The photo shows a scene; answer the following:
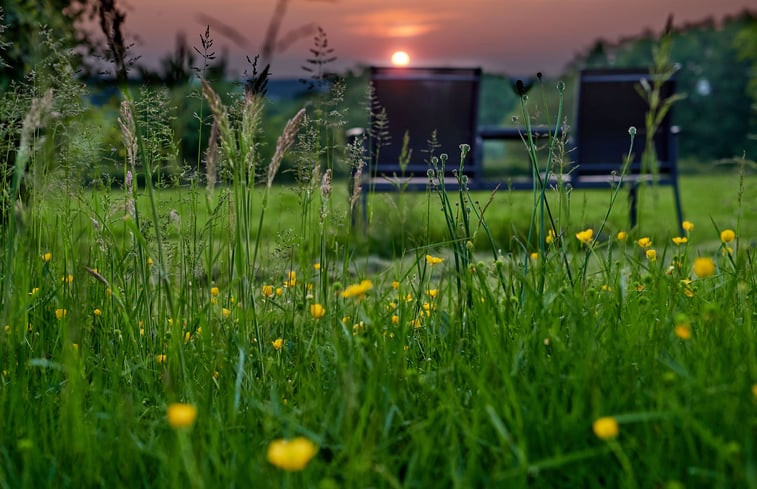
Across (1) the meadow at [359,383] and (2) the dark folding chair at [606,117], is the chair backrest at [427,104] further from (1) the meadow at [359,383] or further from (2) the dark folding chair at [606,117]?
(1) the meadow at [359,383]

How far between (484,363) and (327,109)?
0.94 meters

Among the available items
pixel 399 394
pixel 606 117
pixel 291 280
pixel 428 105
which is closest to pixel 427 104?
pixel 428 105

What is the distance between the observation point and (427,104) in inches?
216

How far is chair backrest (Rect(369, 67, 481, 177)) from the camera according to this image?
5.45 metres

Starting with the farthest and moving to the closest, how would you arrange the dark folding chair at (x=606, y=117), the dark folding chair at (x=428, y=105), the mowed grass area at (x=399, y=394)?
the dark folding chair at (x=606, y=117) → the dark folding chair at (x=428, y=105) → the mowed grass area at (x=399, y=394)

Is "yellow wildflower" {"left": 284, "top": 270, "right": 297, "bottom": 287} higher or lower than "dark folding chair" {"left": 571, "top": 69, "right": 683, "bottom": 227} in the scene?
lower

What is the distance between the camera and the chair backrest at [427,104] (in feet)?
17.9

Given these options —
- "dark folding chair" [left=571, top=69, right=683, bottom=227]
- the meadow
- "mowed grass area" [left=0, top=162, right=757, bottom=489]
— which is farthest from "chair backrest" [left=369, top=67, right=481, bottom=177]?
"mowed grass area" [left=0, top=162, right=757, bottom=489]

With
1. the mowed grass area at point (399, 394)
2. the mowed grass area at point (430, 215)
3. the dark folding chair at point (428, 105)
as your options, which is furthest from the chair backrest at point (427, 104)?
the mowed grass area at point (399, 394)

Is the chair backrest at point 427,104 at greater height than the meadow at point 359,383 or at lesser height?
greater

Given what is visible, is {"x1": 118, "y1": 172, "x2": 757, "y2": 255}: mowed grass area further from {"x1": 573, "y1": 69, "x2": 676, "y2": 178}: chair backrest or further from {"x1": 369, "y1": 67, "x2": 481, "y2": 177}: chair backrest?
{"x1": 369, "y1": 67, "x2": 481, "y2": 177}: chair backrest

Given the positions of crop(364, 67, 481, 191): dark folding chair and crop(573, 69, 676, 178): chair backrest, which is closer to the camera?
crop(364, 67, 481, 191): dark folding chair

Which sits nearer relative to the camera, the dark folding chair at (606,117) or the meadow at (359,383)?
the meadow at (359,383)

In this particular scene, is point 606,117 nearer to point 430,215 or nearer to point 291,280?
point 430,215
